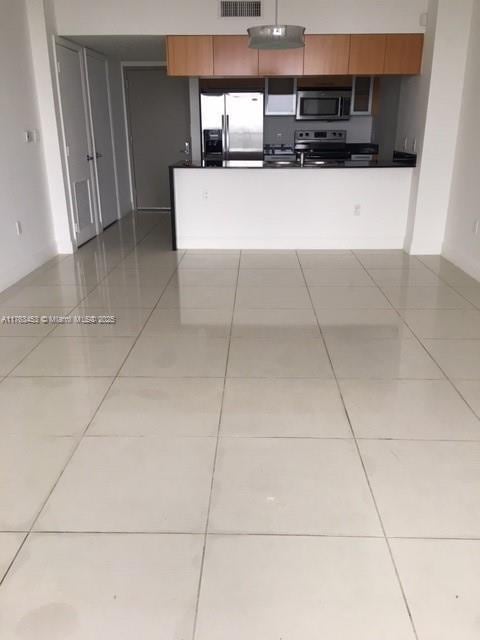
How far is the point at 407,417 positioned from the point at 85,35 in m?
4.92

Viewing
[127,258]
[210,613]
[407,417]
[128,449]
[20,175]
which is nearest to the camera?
[210,613]

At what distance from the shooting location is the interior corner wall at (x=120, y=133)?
7266mm

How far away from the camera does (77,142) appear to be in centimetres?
586

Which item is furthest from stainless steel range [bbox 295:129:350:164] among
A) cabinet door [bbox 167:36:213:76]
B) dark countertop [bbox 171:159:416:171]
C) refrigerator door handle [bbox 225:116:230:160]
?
cabinet door [bbox 167:36:213:76]

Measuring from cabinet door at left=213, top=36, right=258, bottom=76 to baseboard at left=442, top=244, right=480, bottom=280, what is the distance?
2697 millimetres

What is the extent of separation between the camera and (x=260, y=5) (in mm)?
5117

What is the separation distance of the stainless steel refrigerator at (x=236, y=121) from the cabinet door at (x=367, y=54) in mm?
1997

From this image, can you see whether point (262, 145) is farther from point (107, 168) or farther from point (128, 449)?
point (128, 449)

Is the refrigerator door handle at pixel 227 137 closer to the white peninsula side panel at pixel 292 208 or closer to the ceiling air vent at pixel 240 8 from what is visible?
the white peninsula side panel at pixel 292 208

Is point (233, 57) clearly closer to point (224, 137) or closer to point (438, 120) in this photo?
point (224, 137)

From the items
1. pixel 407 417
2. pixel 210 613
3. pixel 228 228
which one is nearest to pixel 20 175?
pixel 228 228

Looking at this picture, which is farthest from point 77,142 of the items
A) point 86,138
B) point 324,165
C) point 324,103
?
point 324,103

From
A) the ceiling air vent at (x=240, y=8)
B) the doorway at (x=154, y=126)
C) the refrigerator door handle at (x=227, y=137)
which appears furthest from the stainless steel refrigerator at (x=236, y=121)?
the ceiling air vent at (x=240, y=8)

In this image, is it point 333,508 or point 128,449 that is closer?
point 333,508
